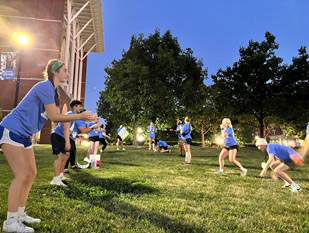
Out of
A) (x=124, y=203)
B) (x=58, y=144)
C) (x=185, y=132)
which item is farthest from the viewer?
(x=185, y=132)

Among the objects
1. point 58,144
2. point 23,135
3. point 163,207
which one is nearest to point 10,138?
point 23,135

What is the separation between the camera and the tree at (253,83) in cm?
3541

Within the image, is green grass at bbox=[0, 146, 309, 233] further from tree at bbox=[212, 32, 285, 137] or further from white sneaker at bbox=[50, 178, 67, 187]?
tree at bbox=[212, 32, 285, 137]

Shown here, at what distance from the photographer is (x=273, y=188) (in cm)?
785

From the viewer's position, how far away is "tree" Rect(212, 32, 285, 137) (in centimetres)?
3541

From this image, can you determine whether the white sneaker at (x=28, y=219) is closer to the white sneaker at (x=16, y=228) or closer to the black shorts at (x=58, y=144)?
the white sneaker at (x=16, y=228)

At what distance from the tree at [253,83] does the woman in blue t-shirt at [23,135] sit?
3302 centimetres

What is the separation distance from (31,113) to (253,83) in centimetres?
3486

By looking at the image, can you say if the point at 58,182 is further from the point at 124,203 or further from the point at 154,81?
the point at 154,81

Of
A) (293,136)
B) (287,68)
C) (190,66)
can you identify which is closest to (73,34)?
(190,66)

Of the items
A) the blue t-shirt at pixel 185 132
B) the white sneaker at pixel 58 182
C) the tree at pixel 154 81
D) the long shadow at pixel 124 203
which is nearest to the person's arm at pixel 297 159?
the long shadow at pixel 124 203

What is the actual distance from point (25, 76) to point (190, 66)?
1797cm

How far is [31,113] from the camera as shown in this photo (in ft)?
12.9

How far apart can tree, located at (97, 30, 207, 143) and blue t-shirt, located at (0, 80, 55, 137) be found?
1198 inches
